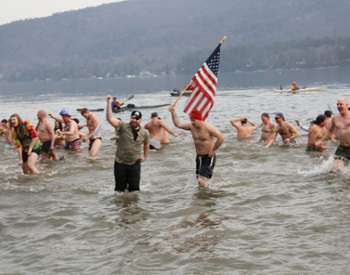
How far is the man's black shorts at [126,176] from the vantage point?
10922 millimetres

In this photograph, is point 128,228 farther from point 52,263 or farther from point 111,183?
point 111,183

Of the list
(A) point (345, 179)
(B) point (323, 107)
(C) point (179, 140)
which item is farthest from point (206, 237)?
(B) point (323, 107)

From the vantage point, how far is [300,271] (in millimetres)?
7250

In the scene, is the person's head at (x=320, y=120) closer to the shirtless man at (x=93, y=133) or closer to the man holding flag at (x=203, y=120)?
the man holding flag at (x=203, y=120)

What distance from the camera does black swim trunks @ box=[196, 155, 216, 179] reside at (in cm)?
1110

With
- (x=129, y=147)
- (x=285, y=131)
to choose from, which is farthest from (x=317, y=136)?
(x=129, y=147)

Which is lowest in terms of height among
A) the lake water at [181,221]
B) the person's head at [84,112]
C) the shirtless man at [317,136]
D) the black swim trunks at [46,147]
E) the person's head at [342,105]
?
the lake water at [181,221]

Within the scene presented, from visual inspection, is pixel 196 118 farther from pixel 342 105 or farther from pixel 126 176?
pixel 342 105

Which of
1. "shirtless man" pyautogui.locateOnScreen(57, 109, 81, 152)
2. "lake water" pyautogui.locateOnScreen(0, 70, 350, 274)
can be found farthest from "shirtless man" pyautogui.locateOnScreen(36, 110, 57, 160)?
"shirtless man" pyautogui.locateOnScreen(57, 109, 81, 152)

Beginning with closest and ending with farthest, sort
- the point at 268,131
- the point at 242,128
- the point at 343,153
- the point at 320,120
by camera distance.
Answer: the point at 343,153, the point at 320,120, the point at 268,131, the point at 242,128

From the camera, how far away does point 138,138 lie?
10844 millimetres

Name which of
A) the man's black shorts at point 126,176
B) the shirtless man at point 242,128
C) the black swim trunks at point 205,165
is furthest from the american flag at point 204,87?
the shirtless man at point 242,128

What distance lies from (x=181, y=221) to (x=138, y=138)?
1.93 metres

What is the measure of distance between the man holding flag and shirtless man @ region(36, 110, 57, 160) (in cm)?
514
